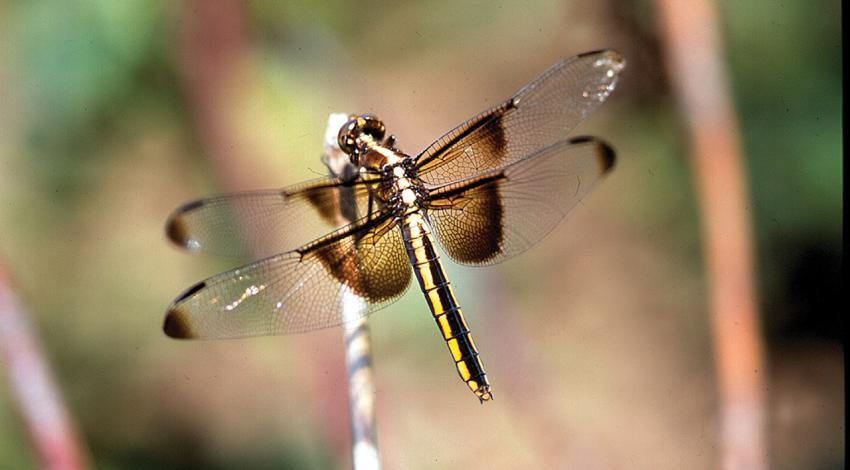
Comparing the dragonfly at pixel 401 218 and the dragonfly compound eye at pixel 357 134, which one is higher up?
the dragonfly compound eye at pixel 357 134

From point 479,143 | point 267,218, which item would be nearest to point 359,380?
point 267,218

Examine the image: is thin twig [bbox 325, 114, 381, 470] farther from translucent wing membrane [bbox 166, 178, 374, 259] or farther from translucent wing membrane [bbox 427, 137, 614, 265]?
translucent wing membrane [bbox 427, 137, 614, 265]

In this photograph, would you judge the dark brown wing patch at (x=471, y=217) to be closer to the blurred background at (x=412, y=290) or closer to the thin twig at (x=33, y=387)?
the blurred background at (x=412, y=290)

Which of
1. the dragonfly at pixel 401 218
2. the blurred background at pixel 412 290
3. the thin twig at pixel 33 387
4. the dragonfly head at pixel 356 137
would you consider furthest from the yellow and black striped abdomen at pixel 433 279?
the thin twig at pixel 33 387

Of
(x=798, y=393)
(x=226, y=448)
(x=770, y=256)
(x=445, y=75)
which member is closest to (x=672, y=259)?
(x=770, y=256)

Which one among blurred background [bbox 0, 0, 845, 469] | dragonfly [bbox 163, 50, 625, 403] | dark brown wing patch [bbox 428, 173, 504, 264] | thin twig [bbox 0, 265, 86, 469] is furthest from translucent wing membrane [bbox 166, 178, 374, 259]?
thin twig [bbox 0, 265, 86, 469]

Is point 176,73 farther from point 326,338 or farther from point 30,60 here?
point 326,338

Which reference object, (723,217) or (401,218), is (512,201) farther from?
(723,217)
